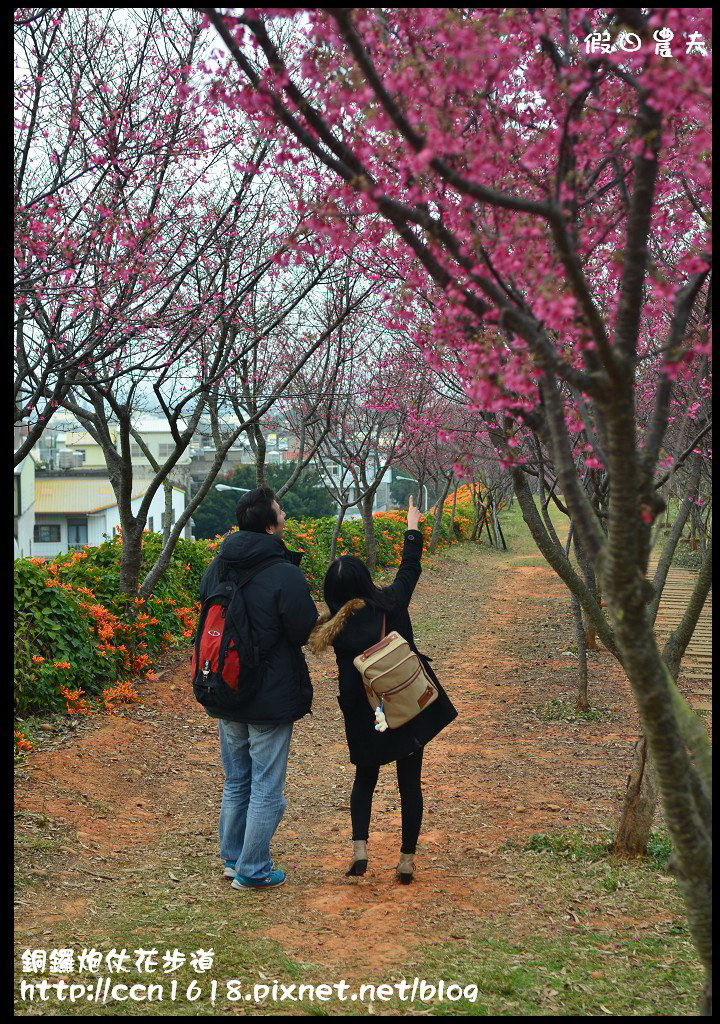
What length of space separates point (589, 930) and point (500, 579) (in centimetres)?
1626

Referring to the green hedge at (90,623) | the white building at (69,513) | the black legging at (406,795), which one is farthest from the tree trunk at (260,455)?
the white building at (69,513)

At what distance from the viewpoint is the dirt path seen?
12.8 ft

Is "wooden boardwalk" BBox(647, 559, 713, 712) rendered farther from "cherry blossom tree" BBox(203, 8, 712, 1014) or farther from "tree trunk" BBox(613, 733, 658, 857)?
"cherry blossom tree" BBox(203, 8, 712, 1014)

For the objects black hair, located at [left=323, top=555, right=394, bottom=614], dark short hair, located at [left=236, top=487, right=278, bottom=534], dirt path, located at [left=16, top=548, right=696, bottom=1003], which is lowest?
dirt path, located at [left=16, top=548, right=696, bottom=1003]

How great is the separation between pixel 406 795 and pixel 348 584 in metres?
1.06

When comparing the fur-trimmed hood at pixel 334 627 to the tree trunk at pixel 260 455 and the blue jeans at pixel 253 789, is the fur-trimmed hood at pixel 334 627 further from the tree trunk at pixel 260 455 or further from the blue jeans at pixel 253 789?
the tree trunk at pixel 260 455

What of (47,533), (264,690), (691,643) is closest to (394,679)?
(264,690)

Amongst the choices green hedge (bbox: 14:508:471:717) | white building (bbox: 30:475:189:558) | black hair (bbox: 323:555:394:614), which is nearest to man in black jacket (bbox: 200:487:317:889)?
black hair (bbox: 323:555:394:614)

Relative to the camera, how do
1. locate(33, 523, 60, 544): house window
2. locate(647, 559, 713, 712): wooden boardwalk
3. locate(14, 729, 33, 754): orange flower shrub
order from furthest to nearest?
locate(33, 523, 60, 544): house window < locate(647, 559, 713, 712): wooden boardwalk < locate(14, 729, 33, 754): orange flower shrub

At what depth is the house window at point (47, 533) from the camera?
46219mm

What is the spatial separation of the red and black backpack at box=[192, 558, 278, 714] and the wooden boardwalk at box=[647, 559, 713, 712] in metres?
4.84

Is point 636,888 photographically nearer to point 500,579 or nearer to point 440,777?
point 440,777

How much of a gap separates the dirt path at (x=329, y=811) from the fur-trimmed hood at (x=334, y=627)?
1.18 metres

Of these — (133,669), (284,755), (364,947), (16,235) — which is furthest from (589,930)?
(133,669)
